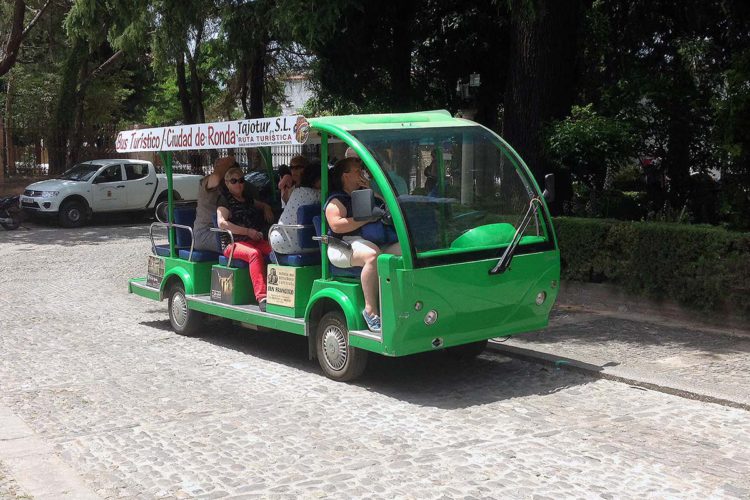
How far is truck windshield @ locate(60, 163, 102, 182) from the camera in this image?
2373 cm

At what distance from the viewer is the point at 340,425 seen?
656 cm

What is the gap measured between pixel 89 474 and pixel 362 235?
298 centimetres

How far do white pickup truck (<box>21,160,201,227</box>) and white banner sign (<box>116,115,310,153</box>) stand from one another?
42.4 ft

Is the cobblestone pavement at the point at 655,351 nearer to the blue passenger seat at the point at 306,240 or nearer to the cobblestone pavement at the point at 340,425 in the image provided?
the cobblestone pavement at the point at 340,425

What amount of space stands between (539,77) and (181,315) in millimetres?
5579

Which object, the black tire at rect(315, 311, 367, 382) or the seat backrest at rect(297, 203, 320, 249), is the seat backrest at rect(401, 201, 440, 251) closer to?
the black tire at rect(315, 311, 367, 382)

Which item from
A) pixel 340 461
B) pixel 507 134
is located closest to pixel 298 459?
pixel 340 461

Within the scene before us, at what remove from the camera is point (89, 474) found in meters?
5.61

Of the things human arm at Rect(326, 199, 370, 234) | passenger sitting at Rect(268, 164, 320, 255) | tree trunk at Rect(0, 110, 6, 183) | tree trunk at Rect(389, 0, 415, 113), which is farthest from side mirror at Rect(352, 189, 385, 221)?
tree trunk at Rect(0, 110, 6, 183)

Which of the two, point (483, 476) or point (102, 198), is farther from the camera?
point (102, 198)

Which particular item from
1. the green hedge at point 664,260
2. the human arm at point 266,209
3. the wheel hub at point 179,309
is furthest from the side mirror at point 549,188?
the wheel hub at point 179,309

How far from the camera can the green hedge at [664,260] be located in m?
9.28

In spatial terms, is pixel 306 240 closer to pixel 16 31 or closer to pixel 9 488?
pixel 9 488

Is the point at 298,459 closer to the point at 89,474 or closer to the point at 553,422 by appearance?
the point at 89,474
